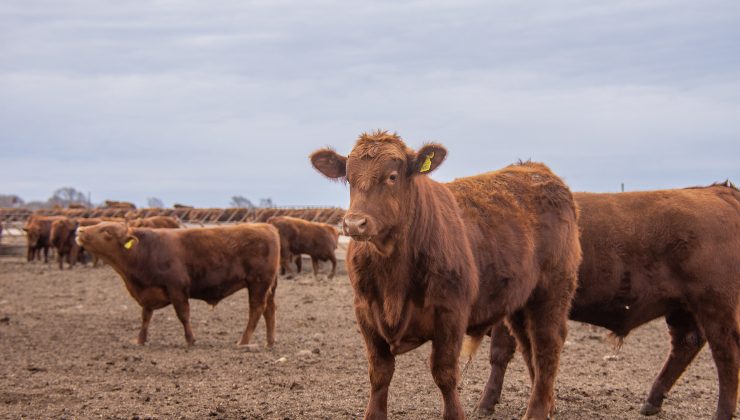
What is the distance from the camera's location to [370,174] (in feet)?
17.5

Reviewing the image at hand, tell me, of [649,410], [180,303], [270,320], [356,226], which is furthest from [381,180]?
[180,303]

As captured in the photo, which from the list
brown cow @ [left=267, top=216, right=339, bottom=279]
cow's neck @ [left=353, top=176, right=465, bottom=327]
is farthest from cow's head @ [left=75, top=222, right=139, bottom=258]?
brown cow @ [left=267, top=216, right=339, bottom=279]

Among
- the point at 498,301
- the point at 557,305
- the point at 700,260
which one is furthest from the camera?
the point at 700,260

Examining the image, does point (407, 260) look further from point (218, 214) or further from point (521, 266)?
point (218, 214)

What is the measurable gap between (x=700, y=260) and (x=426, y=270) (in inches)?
117

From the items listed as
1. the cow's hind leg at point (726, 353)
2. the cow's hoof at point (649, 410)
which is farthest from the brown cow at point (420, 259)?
the cow's hoof at point (649, 410)

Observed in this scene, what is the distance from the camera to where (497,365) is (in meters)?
7.59

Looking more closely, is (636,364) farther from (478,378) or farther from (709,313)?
(709,313)

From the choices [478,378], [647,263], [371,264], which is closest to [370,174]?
[371,264]

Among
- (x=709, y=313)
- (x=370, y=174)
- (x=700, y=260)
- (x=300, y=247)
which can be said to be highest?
(x=370, y=174)

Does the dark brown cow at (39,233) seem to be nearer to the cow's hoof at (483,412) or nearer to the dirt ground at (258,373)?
the dirt ground at (258,373)

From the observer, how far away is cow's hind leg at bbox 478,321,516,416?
7.43 meters

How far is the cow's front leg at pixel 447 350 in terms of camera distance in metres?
5.42

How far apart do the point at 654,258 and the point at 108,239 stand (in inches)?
325
